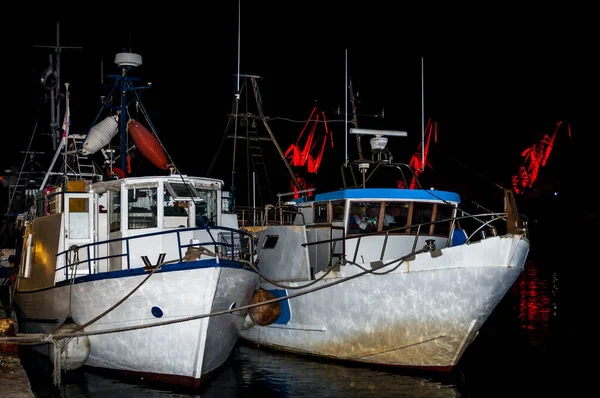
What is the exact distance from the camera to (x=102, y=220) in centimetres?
1502

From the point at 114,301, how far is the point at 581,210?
58.7m

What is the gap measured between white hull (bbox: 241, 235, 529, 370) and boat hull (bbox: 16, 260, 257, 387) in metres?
2.52

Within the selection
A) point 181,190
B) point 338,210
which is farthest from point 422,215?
point 181,190

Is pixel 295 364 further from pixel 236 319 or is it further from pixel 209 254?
pixel 209 254

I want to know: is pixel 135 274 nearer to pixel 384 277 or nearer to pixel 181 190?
pixel 181 190

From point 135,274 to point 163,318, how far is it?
99 centimetres

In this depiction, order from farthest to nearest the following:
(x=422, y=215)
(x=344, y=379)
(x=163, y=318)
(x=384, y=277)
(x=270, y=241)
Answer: (x=270, y=241), (x=422, y=215), (x=384, y=277), (x=344, y=379), (x=163, y=318)

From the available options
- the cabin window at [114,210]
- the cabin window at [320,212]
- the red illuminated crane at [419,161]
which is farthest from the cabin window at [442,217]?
the cabin window at [114,210]

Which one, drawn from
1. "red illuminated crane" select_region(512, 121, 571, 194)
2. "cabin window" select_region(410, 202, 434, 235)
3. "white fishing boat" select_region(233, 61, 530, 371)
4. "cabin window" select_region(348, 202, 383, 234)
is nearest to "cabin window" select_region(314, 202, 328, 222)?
"white fishing boat" select_region(233, 61, 530, 371)

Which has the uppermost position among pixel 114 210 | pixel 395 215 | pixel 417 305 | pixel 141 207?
pixel 141 207

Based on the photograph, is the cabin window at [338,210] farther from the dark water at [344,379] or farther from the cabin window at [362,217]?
the dark water at [344,379]

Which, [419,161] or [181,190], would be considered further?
[419,161]

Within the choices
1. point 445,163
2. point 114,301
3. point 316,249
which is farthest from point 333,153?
point 114,301

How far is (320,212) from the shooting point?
17328 mm
